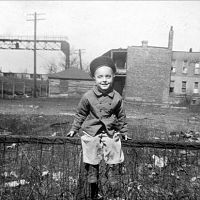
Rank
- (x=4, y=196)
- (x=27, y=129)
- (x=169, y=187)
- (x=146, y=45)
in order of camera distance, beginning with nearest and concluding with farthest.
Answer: (x=4, y=196) < (x=169, y=187) < (x=27, y=129) < (x=146, y=45)

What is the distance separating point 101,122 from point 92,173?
52cm

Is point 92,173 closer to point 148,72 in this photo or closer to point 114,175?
point 114,175

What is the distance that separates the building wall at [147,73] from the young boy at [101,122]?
26.6 meters

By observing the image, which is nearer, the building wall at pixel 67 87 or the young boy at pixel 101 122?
the young boy at pixel 101 122

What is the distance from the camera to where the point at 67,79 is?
102ft

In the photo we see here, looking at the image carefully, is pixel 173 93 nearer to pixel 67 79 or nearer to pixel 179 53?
pixel 179 53

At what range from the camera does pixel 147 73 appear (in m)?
28.7

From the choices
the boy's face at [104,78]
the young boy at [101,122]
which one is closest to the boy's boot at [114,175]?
the young boy at [101,122]

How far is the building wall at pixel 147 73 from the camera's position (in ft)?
93.8

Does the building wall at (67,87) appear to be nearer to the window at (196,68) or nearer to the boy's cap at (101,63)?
the window at (196,68)

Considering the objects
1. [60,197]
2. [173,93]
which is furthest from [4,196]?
[173,93]

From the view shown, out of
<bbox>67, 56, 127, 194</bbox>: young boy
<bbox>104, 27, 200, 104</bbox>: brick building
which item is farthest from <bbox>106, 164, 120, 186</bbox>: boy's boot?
<bbox>104, 27, 200, 104</bbox>: brick building

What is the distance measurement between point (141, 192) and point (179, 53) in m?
31.0

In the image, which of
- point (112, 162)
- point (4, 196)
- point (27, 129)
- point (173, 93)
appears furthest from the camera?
point (173, 93)
